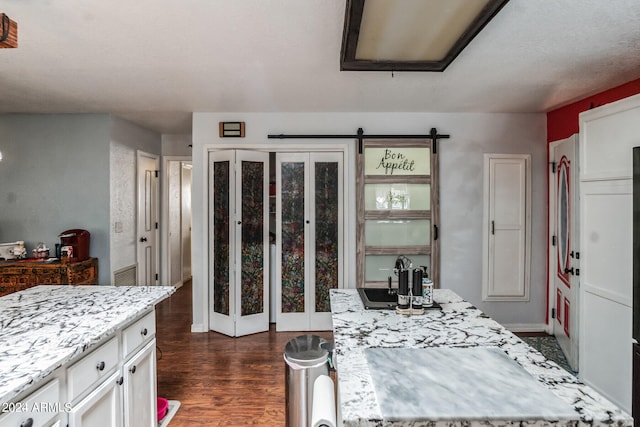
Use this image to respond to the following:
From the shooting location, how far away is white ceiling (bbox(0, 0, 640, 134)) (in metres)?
1.88

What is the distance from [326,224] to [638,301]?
2.76 meters

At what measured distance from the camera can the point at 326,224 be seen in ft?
13.5

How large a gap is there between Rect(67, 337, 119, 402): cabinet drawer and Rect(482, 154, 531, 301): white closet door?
3.79m

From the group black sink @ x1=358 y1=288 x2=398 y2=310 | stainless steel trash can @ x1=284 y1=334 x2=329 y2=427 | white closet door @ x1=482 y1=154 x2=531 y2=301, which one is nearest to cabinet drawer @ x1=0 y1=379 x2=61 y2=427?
stainless steel trash can @ x1=284 y1=334 x2=329 y2=427

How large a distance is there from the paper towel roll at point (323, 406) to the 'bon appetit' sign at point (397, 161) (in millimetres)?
3390

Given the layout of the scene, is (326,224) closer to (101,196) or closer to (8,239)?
(101,196)

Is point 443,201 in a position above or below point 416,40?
below

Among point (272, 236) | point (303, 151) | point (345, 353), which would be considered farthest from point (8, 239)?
point (345, 353)

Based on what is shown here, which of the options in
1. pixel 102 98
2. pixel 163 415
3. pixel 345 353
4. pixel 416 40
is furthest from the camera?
pixel 102 98

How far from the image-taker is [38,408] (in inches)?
47.0

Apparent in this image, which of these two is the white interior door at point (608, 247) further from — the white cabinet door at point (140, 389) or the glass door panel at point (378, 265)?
the white cabinet door at point (140, 389)

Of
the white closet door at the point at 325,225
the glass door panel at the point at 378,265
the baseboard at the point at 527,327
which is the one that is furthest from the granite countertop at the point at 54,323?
the baseboard at the point at 527,327

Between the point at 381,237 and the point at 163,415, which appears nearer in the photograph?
the point at 163,415

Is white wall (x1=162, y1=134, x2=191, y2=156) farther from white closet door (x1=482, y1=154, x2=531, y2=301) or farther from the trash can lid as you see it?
the trash can lid
